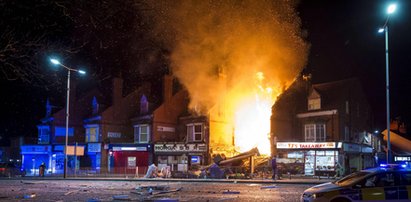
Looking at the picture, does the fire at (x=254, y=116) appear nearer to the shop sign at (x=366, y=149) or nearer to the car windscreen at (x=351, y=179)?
the shop sign at (x=366, y=149)

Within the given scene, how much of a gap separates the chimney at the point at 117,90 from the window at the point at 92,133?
151 inches

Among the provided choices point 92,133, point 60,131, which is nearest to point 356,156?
point 92,133

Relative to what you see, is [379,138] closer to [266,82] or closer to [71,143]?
[266,82]

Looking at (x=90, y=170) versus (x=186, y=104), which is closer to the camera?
(x=90, y=170)

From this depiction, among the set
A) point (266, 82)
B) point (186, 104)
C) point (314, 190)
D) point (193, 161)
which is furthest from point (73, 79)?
point (314, 190)

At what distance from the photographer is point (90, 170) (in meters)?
44.8

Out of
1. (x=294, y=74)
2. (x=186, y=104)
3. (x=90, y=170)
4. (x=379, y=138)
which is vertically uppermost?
(x=294, y=74)

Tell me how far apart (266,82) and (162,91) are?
39.3 feet

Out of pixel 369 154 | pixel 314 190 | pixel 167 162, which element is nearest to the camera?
pixel 314 190

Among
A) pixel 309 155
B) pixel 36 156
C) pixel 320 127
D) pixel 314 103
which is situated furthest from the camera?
pixel 36 156

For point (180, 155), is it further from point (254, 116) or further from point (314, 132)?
point (314, 132)

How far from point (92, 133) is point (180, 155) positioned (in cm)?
1208

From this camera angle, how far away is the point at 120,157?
49875mm

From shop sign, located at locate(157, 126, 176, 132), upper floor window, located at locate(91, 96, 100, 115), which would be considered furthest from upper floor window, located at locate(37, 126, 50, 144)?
shop sign, located at locate(157, 126, 176, 132)
